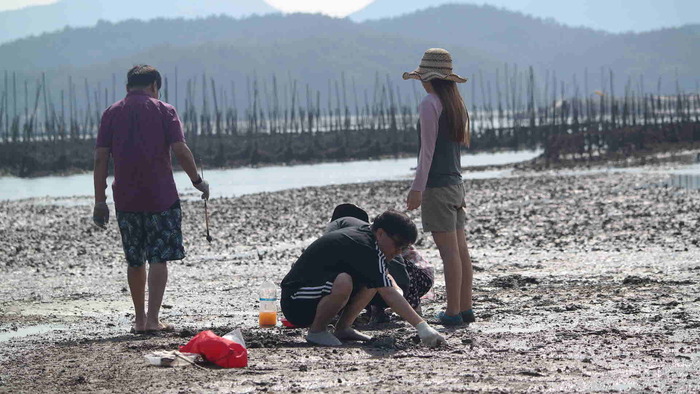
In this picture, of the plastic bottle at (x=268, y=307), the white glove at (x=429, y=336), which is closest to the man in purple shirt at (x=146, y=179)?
the plastic bottle at (x=268, y=307)

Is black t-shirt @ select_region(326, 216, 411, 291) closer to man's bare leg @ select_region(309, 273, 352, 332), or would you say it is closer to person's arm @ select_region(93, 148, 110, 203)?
man's bare leg @ select_region(309, 273, 352, 332)

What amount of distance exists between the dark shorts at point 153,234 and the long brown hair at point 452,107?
6.04ft

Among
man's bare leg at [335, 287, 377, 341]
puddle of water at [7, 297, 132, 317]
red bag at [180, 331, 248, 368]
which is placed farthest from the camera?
puddle of water at [7, 297, 132, 317]

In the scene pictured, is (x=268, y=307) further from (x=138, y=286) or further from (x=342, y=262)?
(x=342, y=262)

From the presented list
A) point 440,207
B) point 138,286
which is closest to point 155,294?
point 138,286

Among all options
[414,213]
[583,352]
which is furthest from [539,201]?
[583,352]

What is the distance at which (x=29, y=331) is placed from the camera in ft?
25.2

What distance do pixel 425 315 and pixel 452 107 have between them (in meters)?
1.48

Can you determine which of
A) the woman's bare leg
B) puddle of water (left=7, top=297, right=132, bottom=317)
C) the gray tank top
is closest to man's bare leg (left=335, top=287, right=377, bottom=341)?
the woman's bare leg

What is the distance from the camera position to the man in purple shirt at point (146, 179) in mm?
7379

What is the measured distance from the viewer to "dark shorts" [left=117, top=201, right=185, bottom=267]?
7.39 metres

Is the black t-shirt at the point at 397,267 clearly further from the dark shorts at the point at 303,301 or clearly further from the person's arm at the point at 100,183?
the person's arm at the point at 100,183

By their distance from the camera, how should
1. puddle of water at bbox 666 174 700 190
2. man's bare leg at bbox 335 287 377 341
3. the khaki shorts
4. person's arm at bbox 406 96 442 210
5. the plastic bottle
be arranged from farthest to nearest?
puddle of water at bbox 666 174 700 190 → the plastic bottle → the khaki shorts → person's arm at bbox 406 96 442 210 → man's bare leg at bbox 335 287 377 341

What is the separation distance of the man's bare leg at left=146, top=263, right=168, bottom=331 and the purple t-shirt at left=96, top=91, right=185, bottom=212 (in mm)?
394
